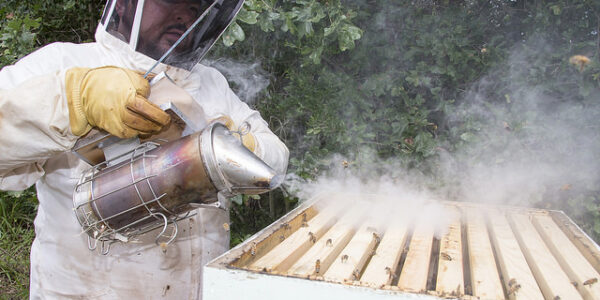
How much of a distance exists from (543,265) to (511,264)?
0.34ft

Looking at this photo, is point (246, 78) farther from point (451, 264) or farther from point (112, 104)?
point (451, 264)

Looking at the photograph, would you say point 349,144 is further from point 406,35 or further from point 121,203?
point 121,203

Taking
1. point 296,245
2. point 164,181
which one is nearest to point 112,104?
point 164,181

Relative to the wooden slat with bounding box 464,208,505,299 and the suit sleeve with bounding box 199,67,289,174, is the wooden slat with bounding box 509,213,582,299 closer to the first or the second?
the wooden slat with bounding box 464,208,505,299

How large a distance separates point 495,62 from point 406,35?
2.01ft

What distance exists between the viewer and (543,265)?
1.40 m

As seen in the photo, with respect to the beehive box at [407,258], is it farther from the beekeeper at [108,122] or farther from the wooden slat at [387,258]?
the beekeeper at [108,122]

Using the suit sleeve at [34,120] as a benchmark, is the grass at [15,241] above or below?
below

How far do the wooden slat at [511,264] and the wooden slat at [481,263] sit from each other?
34 mm

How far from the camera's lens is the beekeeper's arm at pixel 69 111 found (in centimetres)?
123

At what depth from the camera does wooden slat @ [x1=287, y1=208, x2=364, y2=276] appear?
1262mm

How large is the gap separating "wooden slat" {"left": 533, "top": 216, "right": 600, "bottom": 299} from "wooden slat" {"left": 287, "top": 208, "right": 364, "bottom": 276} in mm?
750

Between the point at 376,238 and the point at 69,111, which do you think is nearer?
the point at 69,111

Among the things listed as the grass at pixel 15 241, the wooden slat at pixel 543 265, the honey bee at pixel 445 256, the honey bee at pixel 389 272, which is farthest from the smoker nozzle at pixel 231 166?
the grass at pixel 15 241
